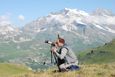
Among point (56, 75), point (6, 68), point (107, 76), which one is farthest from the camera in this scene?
point (6, 68)

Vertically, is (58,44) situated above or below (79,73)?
above

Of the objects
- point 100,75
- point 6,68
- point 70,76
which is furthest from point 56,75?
point 6,68

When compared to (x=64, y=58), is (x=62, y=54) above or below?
above

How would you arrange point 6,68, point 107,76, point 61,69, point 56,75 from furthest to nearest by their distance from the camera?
point 6,68, point 61,69, point 56,75, point 107,76

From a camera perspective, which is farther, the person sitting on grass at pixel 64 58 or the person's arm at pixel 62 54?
the person sitting on grass at pixel 64 58

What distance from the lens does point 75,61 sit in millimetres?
21359

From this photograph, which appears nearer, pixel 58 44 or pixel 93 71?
pixel 93 71

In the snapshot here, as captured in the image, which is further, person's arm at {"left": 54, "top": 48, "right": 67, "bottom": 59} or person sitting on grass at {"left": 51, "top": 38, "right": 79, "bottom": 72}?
person sitting on grass at {"left": 51, "top": 38, "right": 79, "bottom": 72}

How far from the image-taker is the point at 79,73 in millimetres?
19250

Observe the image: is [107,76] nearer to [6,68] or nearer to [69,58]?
[69,58]

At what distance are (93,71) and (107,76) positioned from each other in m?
2.11

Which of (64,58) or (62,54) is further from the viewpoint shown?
(64,58)

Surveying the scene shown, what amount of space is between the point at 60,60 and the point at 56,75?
244cm

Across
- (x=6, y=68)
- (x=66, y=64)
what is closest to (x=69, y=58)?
(x=66, y=64)
